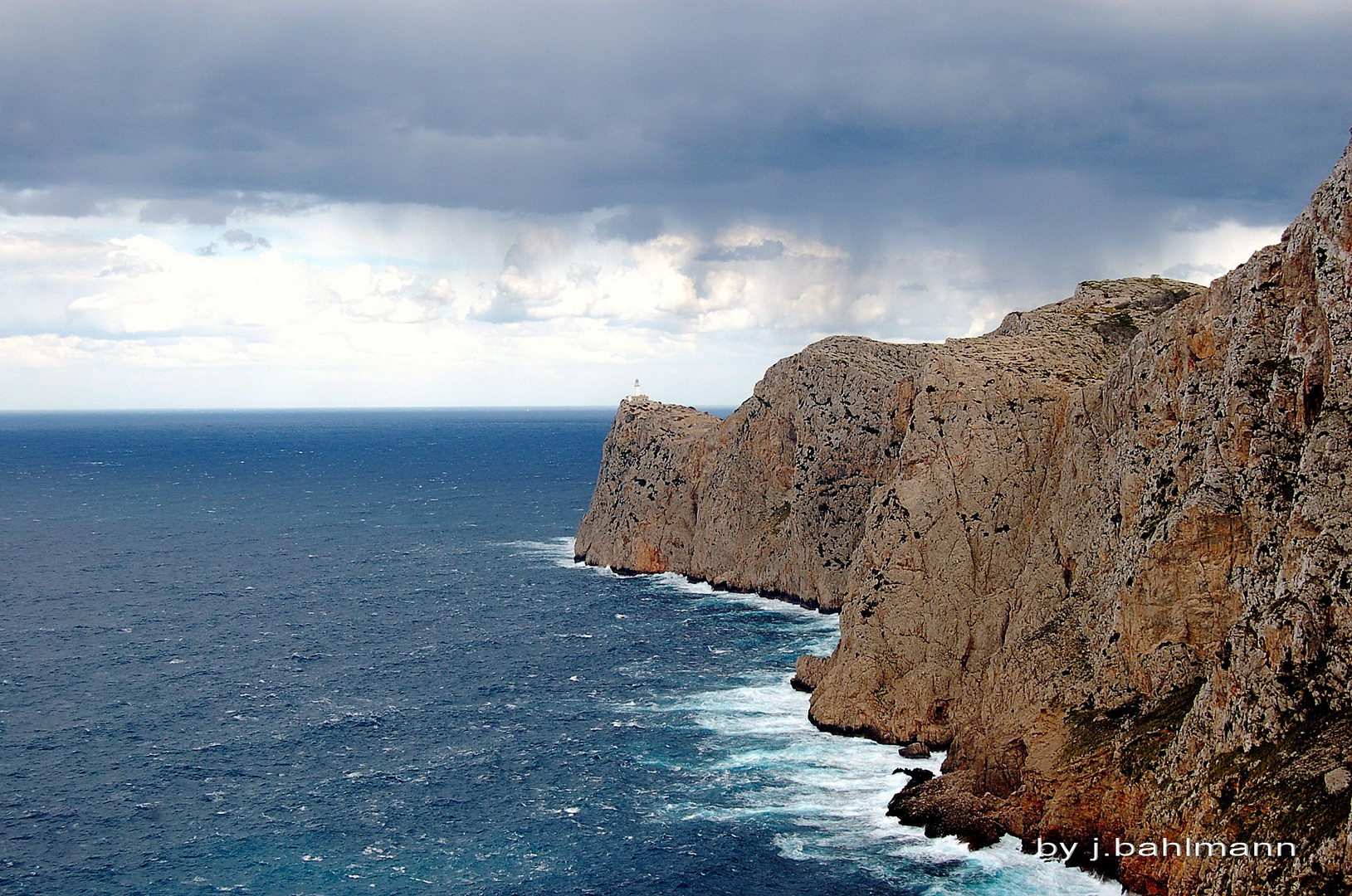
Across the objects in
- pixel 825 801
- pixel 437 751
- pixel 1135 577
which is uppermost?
pixel 1135 577

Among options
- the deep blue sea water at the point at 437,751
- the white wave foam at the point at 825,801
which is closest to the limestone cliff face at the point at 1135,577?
the white wave foam at the point at 825,801

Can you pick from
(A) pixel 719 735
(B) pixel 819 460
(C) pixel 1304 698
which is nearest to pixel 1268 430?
(C) pixel 1304 698

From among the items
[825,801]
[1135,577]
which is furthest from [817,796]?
[1135,577]

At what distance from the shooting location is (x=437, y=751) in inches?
3310

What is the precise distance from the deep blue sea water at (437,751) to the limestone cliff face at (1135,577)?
5291 millimetres

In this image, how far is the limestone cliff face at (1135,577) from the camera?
49312 millimetres

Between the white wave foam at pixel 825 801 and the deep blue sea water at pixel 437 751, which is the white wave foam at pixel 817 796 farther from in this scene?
the deep blue sea water at pixel 437 751

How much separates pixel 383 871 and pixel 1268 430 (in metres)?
51.7

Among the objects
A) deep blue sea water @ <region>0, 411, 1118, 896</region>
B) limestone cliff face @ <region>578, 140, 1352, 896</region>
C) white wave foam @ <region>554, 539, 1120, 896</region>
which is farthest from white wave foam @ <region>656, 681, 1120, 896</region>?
limestone cliff face @ <region>578, 140, 1352, 896</region>

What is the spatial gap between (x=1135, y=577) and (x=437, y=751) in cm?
4858

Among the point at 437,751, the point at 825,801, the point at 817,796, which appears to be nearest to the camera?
the point at 825,801

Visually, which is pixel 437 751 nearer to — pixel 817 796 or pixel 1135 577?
pixel 817 796

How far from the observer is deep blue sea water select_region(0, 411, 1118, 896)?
64875 mm

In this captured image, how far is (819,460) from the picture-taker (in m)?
130
